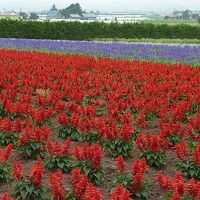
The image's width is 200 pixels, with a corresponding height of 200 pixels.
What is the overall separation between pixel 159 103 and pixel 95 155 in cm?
305

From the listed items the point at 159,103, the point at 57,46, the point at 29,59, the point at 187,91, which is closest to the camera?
the point at 159,103

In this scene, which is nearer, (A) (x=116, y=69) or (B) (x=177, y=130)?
(B) (x=177, y=130)

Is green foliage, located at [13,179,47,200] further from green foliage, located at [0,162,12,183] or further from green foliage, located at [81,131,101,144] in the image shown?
green foliage, located at [81,131,101,144]

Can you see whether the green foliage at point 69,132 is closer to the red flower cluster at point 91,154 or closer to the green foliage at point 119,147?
the green foliage at point 119,147

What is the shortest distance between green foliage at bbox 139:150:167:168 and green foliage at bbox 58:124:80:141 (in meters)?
1.39

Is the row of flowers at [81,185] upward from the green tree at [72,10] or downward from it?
downward

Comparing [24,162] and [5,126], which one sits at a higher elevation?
[5,126]

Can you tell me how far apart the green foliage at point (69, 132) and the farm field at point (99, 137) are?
2 cm

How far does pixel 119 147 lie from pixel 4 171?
1.83 m

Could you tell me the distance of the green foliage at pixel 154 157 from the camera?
5.23 m

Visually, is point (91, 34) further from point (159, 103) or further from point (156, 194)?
point (156, 194)

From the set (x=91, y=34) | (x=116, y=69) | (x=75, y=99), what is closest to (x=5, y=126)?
(x=75, y=99)

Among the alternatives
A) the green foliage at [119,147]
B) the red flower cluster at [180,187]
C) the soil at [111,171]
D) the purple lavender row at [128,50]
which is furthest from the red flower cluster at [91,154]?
the purple lavender row at [128,50]

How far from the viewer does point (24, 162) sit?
542 cm
